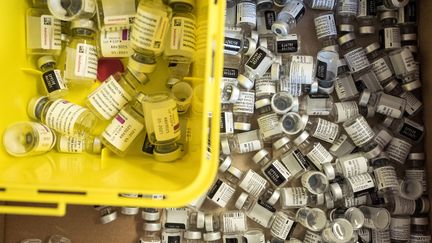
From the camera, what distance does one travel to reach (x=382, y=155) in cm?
118

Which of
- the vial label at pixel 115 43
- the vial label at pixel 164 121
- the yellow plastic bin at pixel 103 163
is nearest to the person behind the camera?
the yellow plastic bin at pixel 103 163

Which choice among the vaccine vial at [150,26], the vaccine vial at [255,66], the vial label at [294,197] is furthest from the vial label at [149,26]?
the vial label at [294,197]

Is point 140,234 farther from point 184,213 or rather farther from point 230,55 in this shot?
point 230,55

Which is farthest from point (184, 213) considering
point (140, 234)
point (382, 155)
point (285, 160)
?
point (382, 155)

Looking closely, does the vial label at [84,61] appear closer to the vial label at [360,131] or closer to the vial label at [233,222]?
the vial label at [233,222]

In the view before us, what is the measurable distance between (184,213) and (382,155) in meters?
0.49

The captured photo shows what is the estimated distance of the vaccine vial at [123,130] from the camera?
105cm

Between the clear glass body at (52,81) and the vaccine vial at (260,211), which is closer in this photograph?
the clear glass body at (52,81)

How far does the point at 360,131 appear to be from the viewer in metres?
1.15

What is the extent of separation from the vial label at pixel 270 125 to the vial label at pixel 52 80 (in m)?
0.46

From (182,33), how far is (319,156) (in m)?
0.42

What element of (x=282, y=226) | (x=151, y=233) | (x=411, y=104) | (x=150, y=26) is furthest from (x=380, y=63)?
(x=151, y=233)

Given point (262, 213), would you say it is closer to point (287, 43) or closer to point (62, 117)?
point (287, 43)

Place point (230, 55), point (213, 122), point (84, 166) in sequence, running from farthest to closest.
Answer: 1. point (230, 55)
2. point (84, 166)
3. point (213, 122)
